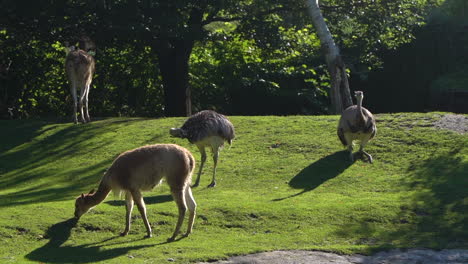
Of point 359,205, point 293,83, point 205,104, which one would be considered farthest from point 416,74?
point 359,205

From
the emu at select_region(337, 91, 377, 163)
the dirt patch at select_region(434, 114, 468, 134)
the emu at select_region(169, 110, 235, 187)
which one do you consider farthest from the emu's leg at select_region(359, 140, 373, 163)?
the emu at select_region(169, 110, 235, 187)

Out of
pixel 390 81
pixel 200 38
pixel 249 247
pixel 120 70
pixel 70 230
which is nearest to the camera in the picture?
pixel 249 247

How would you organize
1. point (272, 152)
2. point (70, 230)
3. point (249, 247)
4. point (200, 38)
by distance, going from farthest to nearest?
point (200, 38) → point (272, 152) → point (70, 230) → point (249, 247)

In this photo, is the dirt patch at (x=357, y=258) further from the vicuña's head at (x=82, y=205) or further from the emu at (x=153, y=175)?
the vicuña's head at (x=82, y=205)

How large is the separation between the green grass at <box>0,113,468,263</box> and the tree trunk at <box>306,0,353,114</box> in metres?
1.69

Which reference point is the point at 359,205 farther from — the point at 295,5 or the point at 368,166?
the point at 295,5

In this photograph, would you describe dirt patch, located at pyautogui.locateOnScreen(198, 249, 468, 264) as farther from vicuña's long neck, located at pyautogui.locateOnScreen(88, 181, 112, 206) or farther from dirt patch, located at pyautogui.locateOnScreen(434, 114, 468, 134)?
dirt patch, located at pyautogui.locateOnScreen(434, 114, 468, 134)

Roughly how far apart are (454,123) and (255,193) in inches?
236

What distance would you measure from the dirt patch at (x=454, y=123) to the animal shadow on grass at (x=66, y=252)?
29.8 feet

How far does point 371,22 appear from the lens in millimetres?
20531

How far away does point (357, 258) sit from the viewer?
9.74 metres

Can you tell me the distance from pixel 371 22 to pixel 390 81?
8.04 m

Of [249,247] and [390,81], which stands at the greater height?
[390,81]

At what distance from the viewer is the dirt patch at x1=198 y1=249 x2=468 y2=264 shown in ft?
31.3
